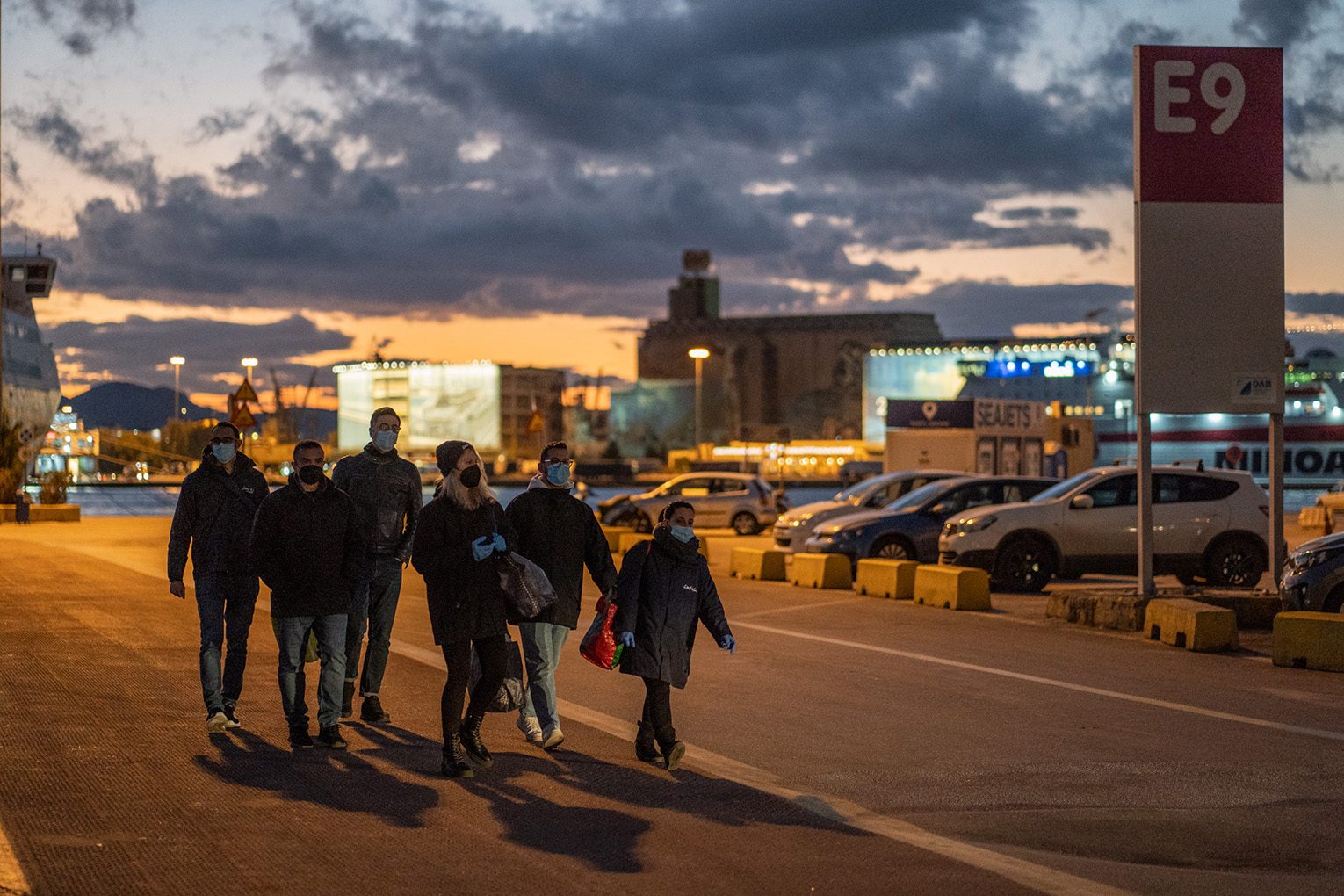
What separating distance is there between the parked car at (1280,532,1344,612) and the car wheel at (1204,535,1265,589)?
569 centimetres

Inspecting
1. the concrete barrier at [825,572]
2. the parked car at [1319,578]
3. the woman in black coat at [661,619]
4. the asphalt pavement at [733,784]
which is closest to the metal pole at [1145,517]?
the parked car at [1319,578]

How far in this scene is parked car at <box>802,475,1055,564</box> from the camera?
901 inches

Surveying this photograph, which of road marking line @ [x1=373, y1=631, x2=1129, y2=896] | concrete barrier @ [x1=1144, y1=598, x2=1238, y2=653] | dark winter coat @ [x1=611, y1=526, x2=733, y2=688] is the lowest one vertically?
road marking line @ [x1=373, y1=631, x2=1129, y2=896]

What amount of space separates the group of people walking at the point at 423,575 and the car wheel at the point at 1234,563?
44.1ft

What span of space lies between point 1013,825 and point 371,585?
4.18 metres

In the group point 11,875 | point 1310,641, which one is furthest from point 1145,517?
point 11,875

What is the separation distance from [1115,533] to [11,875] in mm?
16436

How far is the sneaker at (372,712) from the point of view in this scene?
998 centimetres

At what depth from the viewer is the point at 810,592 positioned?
2106 cm

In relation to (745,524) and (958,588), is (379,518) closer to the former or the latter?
(958,588)

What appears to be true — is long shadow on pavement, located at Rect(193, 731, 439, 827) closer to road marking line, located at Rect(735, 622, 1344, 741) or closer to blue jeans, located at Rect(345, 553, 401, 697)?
blue jeans, located at Rect(345, 553, 401, 697)

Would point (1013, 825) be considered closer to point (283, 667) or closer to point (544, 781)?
point (544, 781)

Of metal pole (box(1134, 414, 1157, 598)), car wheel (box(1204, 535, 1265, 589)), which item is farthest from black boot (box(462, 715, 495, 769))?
car wheel (box(1204, 535, 1265, 589))

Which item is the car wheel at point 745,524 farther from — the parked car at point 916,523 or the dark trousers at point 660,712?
the dark trousers at point 660,712
